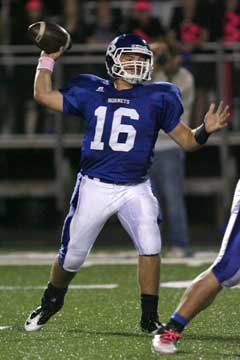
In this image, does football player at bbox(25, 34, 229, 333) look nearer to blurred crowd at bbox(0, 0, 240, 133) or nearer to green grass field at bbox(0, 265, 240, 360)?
green grass field at bbox(0, 265, 240, 360)

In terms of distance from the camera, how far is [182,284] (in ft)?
28.2

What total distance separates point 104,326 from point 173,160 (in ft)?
11.5

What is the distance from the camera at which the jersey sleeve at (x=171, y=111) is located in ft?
21.4

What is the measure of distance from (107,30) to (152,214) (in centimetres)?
575

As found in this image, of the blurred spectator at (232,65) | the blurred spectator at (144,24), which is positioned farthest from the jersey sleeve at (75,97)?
the blurred spectator at (232,65)

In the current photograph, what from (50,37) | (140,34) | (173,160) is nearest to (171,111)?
(50,37)

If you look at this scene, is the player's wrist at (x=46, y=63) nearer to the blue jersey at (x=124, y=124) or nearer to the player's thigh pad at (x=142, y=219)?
the blue jersey at (x=124, y=124)

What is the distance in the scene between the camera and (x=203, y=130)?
635 centimetres

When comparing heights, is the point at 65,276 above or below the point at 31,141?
above

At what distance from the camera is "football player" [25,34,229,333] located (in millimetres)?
6523

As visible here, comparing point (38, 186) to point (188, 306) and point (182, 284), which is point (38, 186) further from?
point (188, 306)

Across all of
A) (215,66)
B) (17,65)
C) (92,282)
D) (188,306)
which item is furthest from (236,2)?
(188,306)

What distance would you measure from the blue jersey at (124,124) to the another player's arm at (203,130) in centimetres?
5

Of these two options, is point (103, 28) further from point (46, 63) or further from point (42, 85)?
point (42, 85)
